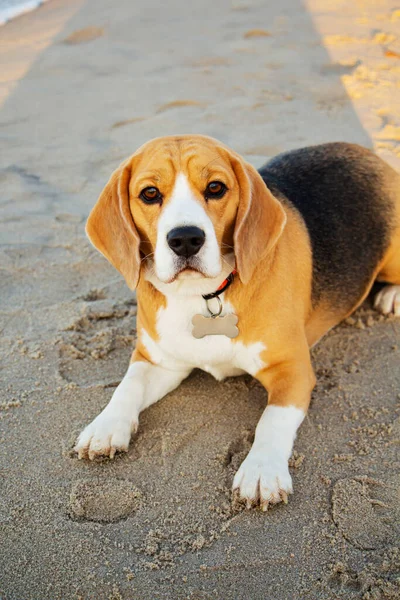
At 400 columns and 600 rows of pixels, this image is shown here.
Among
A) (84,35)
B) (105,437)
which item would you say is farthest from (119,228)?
(84,35)

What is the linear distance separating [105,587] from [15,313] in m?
2.20

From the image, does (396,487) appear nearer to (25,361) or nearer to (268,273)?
(268,273)

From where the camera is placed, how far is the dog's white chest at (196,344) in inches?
127

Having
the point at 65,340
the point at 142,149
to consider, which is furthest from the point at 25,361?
the point at 142,149

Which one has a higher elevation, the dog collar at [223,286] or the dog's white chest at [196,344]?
the dog collar at [223,286]

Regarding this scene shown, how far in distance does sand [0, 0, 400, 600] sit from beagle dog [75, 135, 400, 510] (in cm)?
14

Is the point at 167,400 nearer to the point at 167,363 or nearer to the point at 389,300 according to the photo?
the point at 167,363

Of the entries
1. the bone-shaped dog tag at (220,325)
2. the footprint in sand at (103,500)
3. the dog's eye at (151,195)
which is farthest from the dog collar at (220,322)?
the footprint in sand at (103,500)

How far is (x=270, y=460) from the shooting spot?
9.29 feet

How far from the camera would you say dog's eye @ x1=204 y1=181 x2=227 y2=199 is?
3044mm

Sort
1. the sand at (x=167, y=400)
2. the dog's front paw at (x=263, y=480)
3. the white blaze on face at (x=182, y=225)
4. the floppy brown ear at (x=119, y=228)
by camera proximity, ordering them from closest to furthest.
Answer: the sand at (x=167, y=400)
the dog's front paw at (x=263, y=480)
the white blaze on face at (x=182, y=225)
the floppy brown ear at (x=119, y=228)

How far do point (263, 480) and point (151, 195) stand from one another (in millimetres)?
1355

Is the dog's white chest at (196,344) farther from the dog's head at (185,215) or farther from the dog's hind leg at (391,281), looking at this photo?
the dog's hind leg at (391,281)

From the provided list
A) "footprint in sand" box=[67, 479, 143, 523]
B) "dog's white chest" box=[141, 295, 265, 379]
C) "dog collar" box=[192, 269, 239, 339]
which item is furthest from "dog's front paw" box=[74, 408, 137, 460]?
"dog collar" box=[192, 269, 239, 339]
